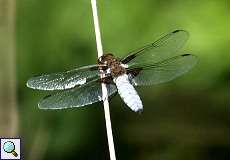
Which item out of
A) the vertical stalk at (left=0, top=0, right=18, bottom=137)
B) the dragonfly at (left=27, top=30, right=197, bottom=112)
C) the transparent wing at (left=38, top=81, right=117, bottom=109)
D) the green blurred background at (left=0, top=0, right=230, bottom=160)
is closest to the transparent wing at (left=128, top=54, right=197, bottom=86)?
the dragonfly at (left=27, top=30, right=197, bottom=112)

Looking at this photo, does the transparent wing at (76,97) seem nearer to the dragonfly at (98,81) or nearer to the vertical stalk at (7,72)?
the dragonfly at (98,81)

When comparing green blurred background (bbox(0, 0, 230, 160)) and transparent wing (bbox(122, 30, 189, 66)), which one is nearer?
transparent wing (bbox(122, 30, 189, 66))

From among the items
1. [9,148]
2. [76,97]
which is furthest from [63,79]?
[9,148]

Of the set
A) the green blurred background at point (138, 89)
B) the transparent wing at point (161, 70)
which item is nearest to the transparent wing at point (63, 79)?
the transparent wing at point (161, 70)

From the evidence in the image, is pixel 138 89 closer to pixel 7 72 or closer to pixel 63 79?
pixel 7 72

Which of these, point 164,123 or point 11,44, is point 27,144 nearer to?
point 11,44

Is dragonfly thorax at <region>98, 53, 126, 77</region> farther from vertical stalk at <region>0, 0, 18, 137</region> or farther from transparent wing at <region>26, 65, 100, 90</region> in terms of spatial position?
vertical stalk at <region>0, 0, 18, 137</region>
